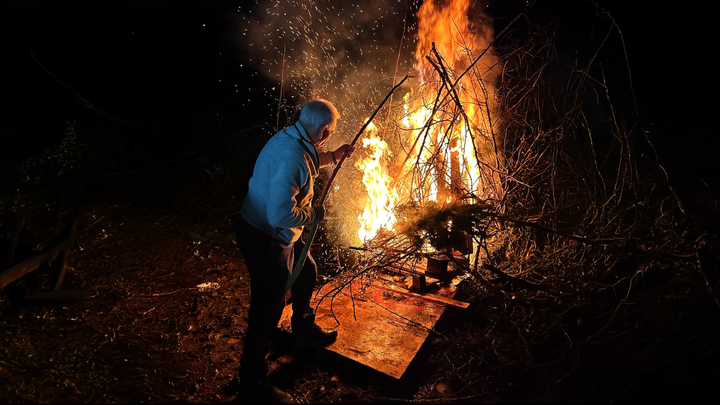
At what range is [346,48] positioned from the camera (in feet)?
25.2

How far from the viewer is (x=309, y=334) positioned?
381 centimetres

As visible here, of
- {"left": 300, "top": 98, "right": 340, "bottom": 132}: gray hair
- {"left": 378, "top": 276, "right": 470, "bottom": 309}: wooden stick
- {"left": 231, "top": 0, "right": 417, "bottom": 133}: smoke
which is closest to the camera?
{"left": 300, "top": 98, "right": 340, "bottom": 132}: gray hair

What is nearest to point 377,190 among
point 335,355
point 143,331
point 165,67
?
point 335,355

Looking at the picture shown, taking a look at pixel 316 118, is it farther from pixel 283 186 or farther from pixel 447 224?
pixel 447 224

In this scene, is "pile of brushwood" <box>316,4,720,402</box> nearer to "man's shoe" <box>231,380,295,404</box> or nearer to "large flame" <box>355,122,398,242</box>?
"large flame" <box>355,122,398,242</box>

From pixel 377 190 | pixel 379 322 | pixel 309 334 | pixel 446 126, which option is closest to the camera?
pixel 309 334

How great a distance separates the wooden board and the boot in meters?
0.08

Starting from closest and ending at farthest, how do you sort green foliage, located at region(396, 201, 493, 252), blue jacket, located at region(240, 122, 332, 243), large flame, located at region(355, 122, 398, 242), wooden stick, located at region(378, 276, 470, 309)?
blue jacket, located at region(240, 122, 332, 243), green foliage, located at region(396, 201, 493, 252), wooden stick, located at region(378, 276, 470, 309), large flame, located at region(355, 122, 398, 242)

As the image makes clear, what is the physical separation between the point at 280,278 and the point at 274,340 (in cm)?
109

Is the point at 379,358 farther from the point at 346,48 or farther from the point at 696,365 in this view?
the point at 346,48

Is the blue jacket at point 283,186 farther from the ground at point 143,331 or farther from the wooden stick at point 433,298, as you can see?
the wooden stick at point 433,298

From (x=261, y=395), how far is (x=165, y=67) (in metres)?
11.0

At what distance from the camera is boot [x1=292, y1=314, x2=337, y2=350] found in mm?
3777

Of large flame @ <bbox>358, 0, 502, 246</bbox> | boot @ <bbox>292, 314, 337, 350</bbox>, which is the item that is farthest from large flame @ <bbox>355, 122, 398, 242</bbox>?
boot @ <bbox>292, 314, 337, 350</bbox>
